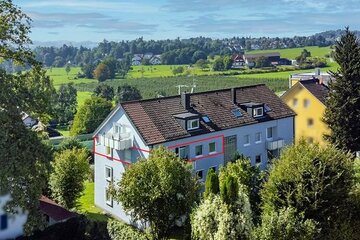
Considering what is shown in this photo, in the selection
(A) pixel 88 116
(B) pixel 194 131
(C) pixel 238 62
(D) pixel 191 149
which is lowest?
(A) pixel 88 116

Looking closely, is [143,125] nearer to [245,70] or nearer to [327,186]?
[327,186]

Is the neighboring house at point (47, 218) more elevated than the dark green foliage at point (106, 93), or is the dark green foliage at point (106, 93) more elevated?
the dark green foliage at point (106, 93)

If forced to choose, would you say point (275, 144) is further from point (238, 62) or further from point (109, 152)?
point (238, 62)

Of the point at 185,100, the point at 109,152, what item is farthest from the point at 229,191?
the point at 185,100

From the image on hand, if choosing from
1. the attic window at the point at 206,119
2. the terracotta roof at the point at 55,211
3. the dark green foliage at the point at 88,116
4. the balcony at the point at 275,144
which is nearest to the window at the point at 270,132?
the balcony at the point at 275,144

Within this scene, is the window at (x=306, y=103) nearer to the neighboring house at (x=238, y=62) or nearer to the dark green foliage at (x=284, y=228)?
the dark green foliage at (x=284, y=228)

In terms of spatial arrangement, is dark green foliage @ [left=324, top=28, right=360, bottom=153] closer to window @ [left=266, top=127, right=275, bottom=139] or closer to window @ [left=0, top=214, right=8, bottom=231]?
window @ [left=266, top=127, right=275, bottom=139]

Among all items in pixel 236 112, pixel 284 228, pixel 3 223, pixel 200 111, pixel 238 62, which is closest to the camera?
pixel 284 228
